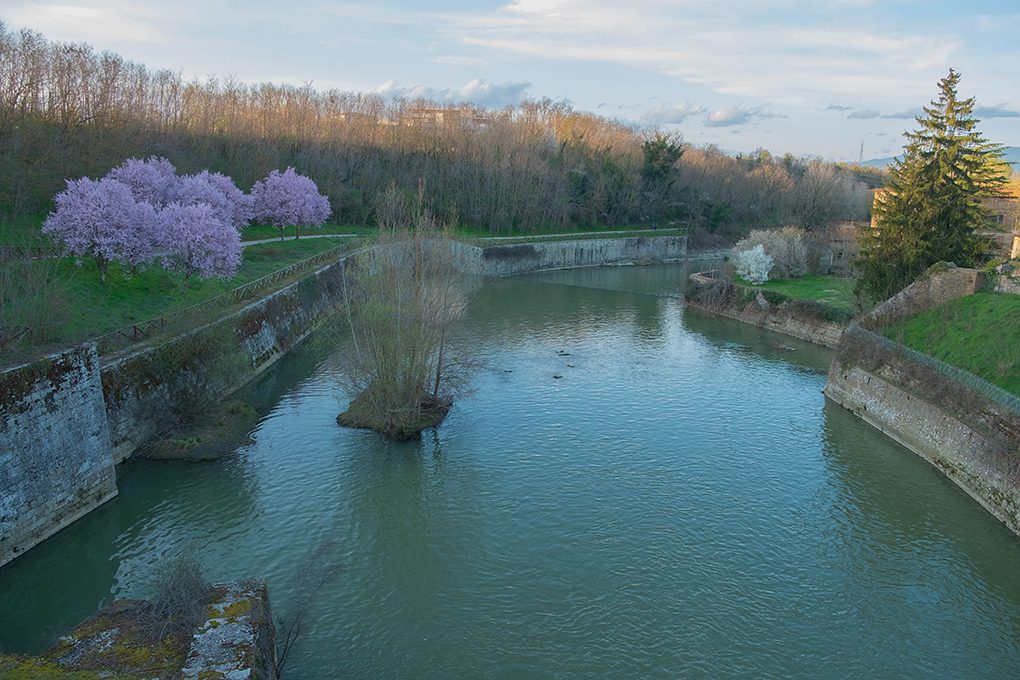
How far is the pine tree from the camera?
30766 mm

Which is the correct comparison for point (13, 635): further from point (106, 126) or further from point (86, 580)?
point (106, 126)

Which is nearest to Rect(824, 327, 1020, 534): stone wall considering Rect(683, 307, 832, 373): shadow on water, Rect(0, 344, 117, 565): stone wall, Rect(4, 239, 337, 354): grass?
Rect(683, 307, 832, 373): shadow on water

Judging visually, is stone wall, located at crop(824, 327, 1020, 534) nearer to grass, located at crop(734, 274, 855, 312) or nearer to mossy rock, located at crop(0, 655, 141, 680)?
grass, located at crop(734, 274, 855, 312)

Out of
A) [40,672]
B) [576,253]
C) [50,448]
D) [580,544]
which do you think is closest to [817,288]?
[576,253]

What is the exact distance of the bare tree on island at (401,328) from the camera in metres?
23.0

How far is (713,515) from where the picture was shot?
62.1 ft

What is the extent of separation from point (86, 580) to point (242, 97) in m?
66.0

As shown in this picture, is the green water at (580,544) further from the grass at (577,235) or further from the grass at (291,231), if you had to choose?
the grass at (577,235)

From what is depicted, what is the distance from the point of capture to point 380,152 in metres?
73.1

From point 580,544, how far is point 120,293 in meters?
20.9

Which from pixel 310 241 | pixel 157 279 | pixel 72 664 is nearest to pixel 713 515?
pixel 72 664

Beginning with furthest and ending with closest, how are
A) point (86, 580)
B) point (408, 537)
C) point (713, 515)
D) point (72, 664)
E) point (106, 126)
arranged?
point (106, 126)
point (713, 515)
point (408, 537)
point (86, 580)
point (72, 664)

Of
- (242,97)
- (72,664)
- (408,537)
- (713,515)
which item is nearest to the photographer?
(72,664)

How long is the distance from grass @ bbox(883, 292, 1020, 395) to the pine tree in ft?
13.7
